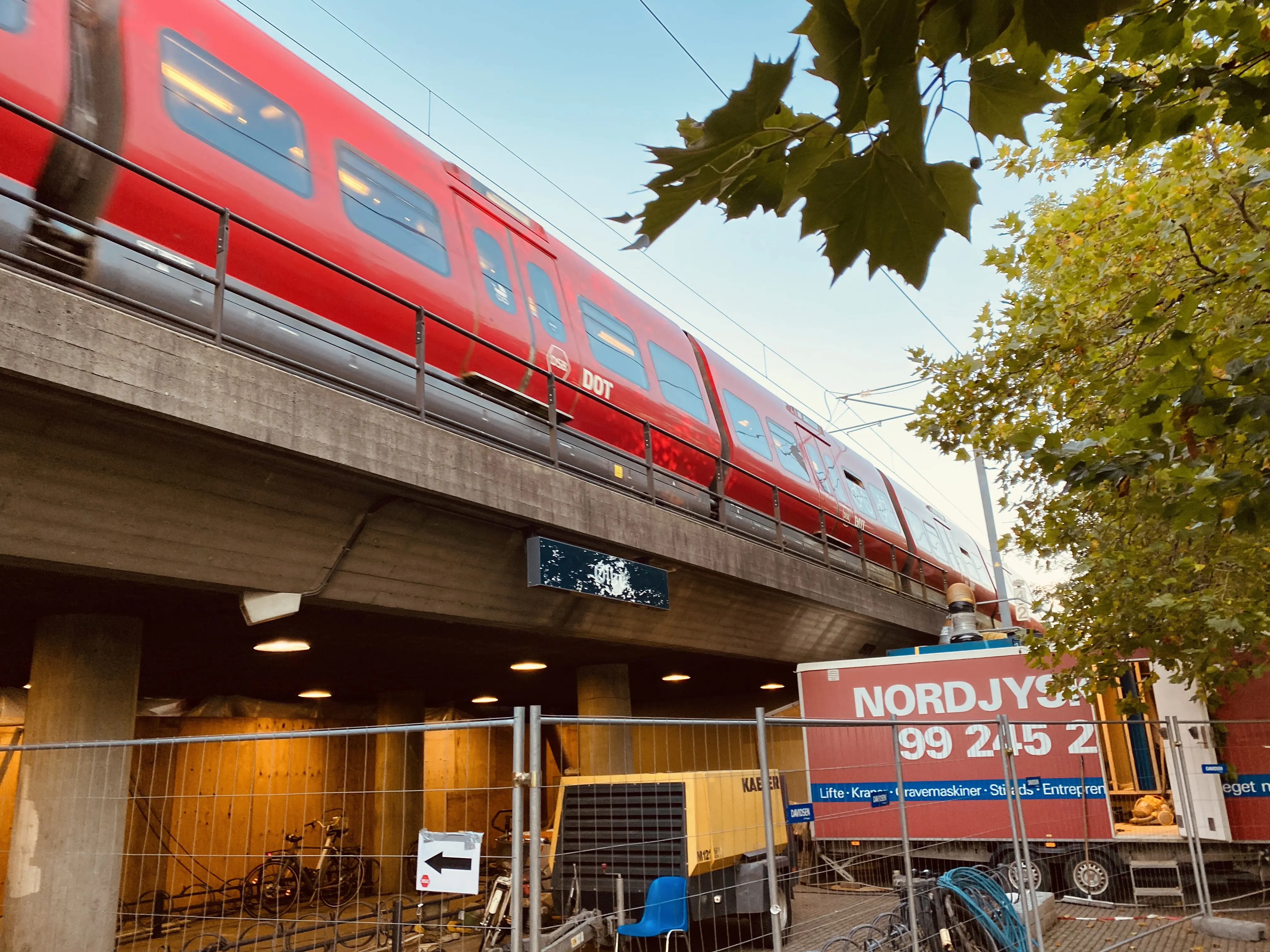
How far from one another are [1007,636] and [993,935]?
9.15 metres

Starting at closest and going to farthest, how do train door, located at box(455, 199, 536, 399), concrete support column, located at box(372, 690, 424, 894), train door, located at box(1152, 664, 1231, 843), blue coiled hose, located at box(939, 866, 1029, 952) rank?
blue coiled hose, located at box(939, 866, 1029, 952)
train door, located at box(455, 199, 536, 399)
train door, located at box(1152, 664, 1231, 843)
concrete support column, located at box(372, 690, 424, 894)

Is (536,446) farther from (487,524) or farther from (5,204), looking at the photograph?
(5,204)

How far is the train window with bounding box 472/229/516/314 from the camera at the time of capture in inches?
418

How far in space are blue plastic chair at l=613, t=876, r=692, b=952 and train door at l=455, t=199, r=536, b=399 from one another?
16.8 ft

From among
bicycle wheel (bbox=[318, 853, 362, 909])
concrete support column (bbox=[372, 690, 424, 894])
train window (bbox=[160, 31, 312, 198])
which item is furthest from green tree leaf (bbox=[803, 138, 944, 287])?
concrete support column (bbox=[372, 690, 424, 894])

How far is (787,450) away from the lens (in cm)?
1834

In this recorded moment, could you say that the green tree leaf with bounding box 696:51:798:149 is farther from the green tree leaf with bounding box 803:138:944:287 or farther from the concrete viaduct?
the concrete viaduct

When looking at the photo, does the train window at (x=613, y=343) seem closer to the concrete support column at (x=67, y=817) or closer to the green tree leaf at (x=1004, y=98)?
the concrete support column at (x=67, y=817)

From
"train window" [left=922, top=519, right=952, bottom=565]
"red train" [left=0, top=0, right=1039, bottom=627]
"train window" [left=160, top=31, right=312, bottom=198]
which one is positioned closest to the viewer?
"red train" [left=0, top=0, right=1039, bottom=627]

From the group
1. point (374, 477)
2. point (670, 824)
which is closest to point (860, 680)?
point (670, 824)

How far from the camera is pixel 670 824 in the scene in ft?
28.9

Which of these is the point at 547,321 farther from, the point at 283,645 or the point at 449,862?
the point at 449,862

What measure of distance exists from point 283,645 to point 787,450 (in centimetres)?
1056

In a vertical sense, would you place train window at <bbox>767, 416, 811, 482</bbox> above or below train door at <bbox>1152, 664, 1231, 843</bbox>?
above
